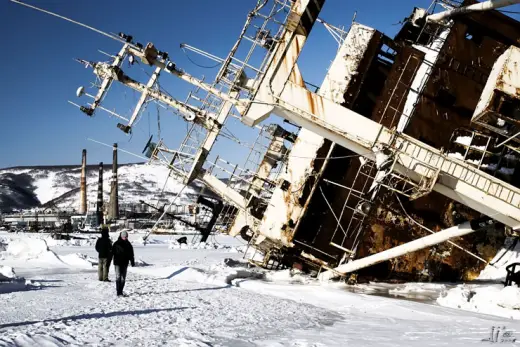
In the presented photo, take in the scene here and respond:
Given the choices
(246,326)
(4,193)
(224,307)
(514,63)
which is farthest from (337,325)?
(4,193)

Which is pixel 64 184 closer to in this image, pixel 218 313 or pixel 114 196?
pixel 114 196

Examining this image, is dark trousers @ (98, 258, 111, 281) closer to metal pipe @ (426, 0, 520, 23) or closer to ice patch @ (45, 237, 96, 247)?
metal pipe @ (426, 0, 520, 23)

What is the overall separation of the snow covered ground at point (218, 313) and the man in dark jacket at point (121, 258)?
0.83ft

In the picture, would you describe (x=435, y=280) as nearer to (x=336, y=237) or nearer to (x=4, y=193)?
(x=336, y=237)

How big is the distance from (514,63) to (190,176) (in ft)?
27.1

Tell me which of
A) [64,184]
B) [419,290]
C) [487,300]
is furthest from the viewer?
[64,184]

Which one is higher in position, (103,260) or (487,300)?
(487,300)

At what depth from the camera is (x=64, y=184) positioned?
11100 centimetres

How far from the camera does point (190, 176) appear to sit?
→ 13.9m

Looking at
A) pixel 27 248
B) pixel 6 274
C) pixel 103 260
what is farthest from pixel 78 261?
pixel 6 274

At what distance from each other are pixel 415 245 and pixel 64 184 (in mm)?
110395

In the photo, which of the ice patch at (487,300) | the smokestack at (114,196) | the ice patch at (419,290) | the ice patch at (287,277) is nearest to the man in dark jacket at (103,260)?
the ice patch at (287,277)

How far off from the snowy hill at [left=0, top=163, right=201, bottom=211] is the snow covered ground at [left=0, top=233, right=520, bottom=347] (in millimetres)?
77889

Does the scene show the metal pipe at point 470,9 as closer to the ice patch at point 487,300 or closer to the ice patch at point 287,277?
the ice patch at point 487,300
